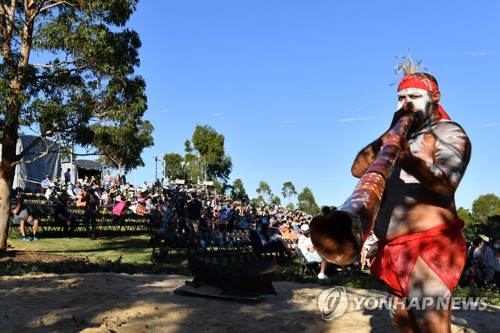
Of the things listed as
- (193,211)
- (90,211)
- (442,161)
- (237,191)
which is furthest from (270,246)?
(237,191)

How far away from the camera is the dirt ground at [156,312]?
5.87 meters

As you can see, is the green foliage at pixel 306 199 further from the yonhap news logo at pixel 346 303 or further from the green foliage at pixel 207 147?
the yonhap news logo at pixel 346 303

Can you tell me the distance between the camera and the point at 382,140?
2984 millimetres

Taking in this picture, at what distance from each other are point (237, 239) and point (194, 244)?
390cm

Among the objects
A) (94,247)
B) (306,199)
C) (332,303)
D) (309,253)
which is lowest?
(332,303)

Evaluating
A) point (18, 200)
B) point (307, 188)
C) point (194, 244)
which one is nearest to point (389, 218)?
point (194, 244)

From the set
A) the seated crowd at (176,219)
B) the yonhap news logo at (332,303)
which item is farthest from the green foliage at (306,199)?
the yonhap news logo at (332,303)

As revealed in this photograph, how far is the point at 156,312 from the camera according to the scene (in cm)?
645

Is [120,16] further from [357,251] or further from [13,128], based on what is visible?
[357,251]

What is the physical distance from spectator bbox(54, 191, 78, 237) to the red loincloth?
53.0 feet

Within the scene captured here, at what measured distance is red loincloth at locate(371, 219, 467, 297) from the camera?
9.55 feet

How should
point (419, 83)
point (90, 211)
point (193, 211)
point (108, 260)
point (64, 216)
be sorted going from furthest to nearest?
1. point (90, 211)
2. point (64, 216)
3. point (193, 211)
4. point (108, 260)
5. point (419, 83)

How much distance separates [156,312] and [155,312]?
0.01 meters

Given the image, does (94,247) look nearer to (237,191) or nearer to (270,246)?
(270,246)
